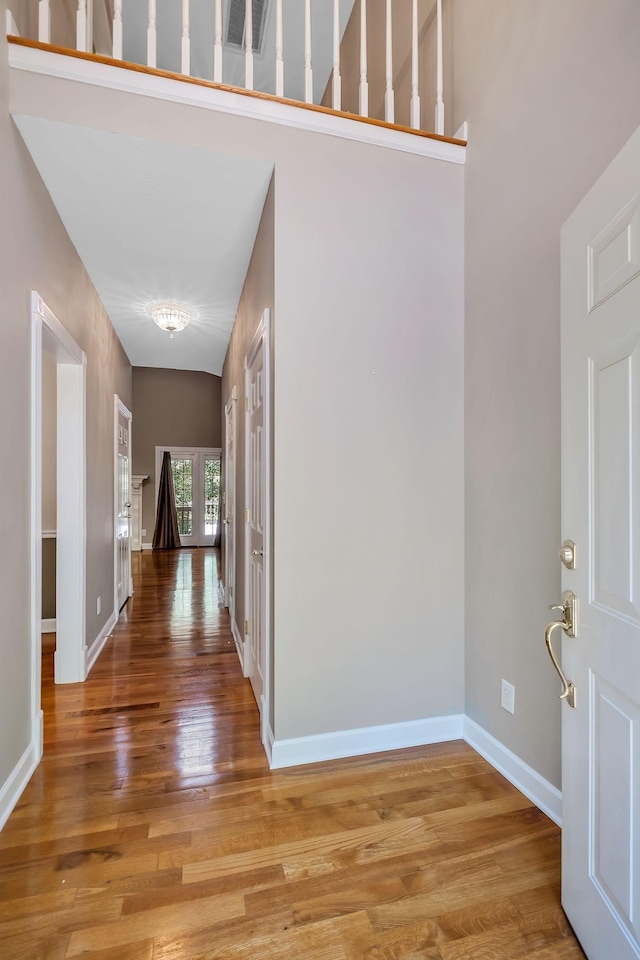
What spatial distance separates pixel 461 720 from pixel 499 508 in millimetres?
1115

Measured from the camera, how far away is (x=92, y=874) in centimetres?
150

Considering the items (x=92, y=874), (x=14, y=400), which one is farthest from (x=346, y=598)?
(x=14, y=400)

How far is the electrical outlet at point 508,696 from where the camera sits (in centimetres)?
196

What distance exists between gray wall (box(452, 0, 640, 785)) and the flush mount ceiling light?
8.25 feet

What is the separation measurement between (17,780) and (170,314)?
10.9ft

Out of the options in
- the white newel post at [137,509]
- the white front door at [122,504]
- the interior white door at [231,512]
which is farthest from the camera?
the white newel post at [137,509]

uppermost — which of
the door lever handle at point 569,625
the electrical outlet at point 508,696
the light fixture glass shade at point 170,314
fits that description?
the light fixture glass shade at point 170,314

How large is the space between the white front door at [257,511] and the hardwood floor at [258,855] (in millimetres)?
401

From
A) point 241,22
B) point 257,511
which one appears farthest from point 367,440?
point 241,22

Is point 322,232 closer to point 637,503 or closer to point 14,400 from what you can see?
point 14,400

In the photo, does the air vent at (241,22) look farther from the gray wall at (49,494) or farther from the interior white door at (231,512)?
the gray wall at (49,494)

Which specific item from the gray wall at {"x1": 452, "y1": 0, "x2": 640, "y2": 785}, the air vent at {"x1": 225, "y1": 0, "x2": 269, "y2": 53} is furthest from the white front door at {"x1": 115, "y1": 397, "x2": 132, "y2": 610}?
the gray wall at {"x1": 452, "y1": 0, "x2": 640, "y2": 785}

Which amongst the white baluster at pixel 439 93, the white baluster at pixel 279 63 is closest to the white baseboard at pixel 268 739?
the white baluster at pixel 279 63

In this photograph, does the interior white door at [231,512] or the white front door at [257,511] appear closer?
the white front door at [257,511]
